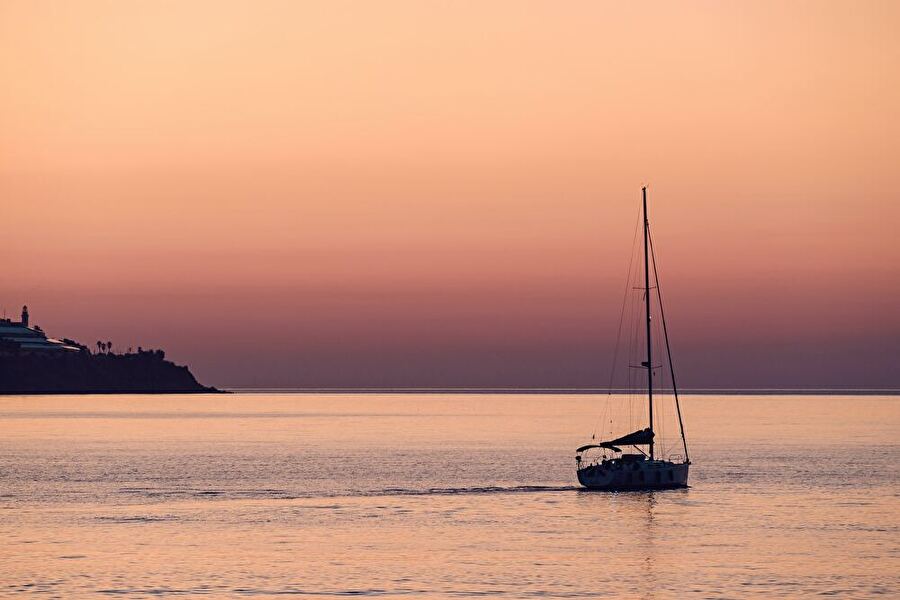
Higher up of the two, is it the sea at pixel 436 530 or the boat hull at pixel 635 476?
the boat hull at pixel 635 476

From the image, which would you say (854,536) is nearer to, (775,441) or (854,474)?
(854,474)

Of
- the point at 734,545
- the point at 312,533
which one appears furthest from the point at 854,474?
the point at 312,533

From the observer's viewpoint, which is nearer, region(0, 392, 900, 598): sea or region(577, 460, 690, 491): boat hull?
region(0, 392, 900, 598): sea

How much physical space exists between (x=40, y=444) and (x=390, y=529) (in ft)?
340

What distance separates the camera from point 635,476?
3792 inches

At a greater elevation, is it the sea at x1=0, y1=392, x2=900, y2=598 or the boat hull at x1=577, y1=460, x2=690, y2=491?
the boat hull at x1=577, y1=460, x2=690, y2=491

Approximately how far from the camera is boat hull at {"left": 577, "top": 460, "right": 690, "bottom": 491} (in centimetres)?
9625

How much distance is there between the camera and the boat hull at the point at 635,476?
316 ft

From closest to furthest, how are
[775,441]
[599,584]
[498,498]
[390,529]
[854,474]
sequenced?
[599,584]
[390,529]
[498,498]
[854,474]
[775,441]

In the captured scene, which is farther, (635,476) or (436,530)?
(635,476)

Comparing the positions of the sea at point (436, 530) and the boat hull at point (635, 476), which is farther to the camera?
the boat hull at point (635, 476)

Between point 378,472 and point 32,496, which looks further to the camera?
point 378,472

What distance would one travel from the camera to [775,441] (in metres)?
187

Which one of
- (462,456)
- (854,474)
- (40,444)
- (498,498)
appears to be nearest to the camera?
(498,498)
